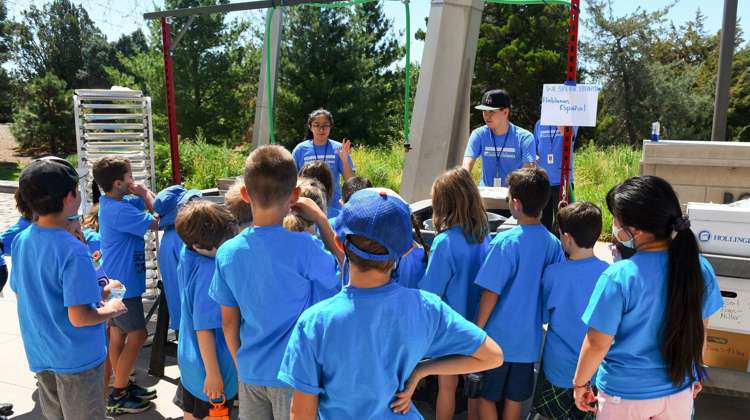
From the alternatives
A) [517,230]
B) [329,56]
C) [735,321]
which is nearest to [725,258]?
[735,321]

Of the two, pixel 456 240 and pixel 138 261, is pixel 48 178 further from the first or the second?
pixel 456 240

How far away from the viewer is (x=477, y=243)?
127 inches

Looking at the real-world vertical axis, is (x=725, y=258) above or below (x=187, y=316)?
above

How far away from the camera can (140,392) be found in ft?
13.6

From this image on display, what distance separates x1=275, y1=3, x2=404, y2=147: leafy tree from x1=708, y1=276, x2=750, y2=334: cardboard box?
21973 mm

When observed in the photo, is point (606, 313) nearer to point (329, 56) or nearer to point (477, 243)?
point (477, 243)

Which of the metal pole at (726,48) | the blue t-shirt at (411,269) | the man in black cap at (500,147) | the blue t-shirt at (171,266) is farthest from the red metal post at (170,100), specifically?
the metal pole at (726,48)

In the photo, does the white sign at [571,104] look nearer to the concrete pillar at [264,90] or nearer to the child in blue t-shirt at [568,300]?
the child in blue t-shirt at [568,300]

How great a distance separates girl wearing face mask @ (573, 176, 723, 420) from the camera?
2244 mm

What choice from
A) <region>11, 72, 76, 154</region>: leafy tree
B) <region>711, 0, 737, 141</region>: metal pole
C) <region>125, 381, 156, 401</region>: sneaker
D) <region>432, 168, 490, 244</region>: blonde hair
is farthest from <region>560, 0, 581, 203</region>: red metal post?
<region>11, 72, 76, 154</region>: leafy tree

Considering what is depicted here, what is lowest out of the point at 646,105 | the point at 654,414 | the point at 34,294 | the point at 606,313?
the point at 654,414

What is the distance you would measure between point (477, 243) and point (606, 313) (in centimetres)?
104

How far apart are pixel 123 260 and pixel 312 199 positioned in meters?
1.63

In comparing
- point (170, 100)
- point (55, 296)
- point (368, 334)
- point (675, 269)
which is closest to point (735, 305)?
point (675, 269)
